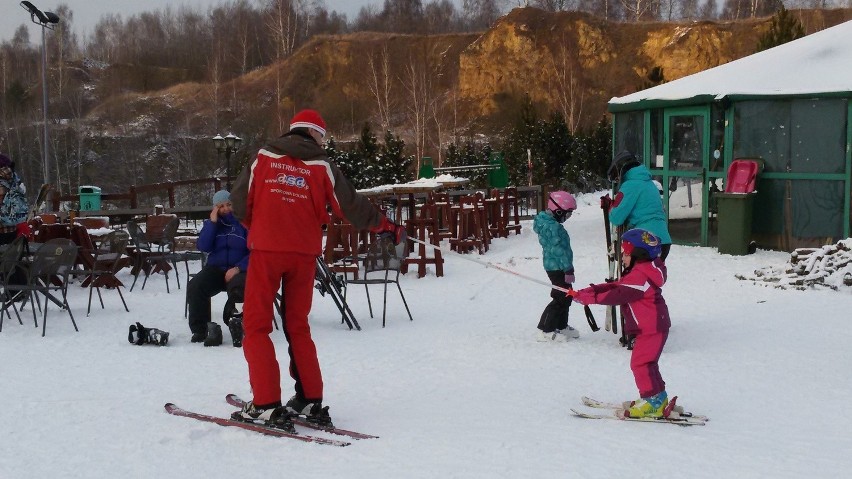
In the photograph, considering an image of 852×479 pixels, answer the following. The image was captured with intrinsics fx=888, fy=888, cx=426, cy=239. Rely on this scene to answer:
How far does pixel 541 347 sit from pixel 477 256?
6.58 m

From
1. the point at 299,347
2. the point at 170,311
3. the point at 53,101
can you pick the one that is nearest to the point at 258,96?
the point at 53,101

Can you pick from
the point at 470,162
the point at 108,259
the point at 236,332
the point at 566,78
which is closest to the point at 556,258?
the point at 236,332

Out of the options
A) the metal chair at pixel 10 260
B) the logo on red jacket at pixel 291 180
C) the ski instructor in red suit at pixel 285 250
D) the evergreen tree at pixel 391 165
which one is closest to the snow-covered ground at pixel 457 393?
the ski instructor in red suit at pixel 285 250

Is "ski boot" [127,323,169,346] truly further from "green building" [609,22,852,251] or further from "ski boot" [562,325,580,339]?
"green building" [609,22,852,251]

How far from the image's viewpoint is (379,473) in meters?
3.91

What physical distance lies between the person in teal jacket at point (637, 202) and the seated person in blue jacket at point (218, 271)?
3.08 metres

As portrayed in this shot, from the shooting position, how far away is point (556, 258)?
24.0ft

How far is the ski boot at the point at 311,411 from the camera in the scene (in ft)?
15.4

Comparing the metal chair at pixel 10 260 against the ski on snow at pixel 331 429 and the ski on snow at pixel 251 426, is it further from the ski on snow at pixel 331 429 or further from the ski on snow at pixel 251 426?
the ski on snow at pixel 331 429

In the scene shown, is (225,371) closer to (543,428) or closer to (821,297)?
(543,428)

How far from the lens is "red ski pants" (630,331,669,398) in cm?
488

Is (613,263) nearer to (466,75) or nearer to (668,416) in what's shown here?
(668,416)

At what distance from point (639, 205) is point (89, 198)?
1418cm

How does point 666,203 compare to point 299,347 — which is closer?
point 299,347
